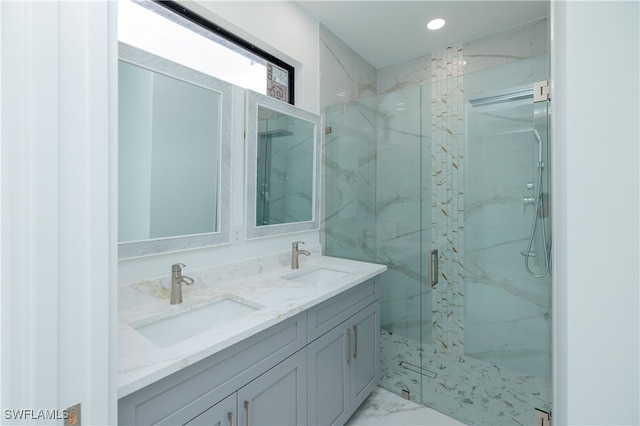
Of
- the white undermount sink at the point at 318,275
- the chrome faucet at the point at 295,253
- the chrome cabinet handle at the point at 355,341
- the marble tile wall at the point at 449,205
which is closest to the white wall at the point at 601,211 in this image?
the chrome cabinet handle at the point at 355,341

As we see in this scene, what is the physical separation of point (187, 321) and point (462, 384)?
1.79 m

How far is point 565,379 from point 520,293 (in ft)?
5.93

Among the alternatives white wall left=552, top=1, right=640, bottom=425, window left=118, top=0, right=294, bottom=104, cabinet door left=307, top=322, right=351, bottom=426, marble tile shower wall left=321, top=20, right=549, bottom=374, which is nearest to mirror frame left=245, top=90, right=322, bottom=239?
window left=118, top=0, right=294, bottom=104

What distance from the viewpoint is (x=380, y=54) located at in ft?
8.66

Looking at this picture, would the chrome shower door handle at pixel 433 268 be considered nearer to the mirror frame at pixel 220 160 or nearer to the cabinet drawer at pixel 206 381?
the cabinet drawer at pixel 206 381

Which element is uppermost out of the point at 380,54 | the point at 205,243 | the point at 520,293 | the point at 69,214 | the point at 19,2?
the point at 380,54

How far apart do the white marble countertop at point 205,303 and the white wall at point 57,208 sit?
25 cm

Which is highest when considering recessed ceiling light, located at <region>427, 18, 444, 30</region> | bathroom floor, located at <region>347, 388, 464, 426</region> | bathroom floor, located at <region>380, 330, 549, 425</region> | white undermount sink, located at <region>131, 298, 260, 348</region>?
recessed ceiling light, located at <region>427, 18, 444, 30</region>

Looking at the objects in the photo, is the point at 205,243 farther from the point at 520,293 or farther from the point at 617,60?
the point at 520,293

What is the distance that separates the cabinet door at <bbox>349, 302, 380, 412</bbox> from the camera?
5.52ft

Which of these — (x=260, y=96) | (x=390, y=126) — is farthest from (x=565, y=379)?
(x=390, y=126)

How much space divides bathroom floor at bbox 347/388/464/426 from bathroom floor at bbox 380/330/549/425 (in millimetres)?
56

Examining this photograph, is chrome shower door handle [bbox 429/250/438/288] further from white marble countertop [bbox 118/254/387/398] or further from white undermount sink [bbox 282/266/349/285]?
white undermount sink [bbox 282/266/349/285]

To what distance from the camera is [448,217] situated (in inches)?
85.5
